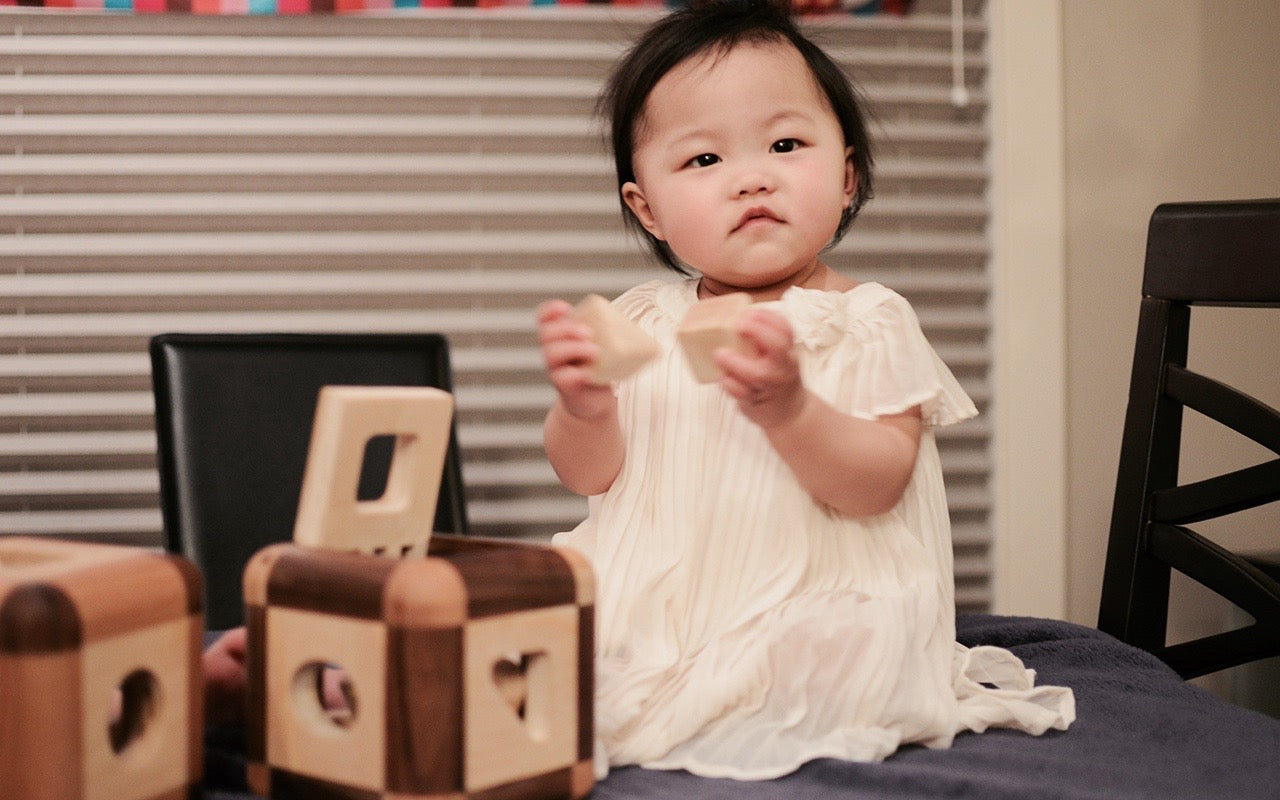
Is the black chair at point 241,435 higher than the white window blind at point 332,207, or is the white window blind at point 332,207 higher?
the white window blind at point 332,207

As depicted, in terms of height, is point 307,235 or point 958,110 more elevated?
point 958,110

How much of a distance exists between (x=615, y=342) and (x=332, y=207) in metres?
1.29

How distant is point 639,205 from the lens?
118cm

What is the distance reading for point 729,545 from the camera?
0.96m

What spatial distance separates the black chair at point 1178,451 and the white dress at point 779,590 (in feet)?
1.04

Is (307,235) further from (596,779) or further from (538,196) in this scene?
(596,779)

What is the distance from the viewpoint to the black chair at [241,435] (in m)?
1.66

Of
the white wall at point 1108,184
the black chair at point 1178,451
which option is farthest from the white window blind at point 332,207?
the black chair at point 1178,451

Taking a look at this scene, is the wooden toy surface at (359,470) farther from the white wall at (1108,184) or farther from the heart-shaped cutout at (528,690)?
the white wall at (1108,184)

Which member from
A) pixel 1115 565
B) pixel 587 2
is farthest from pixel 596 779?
pixel 587 2

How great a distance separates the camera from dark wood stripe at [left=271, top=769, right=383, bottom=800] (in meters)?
0.67

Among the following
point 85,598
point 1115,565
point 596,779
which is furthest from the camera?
point 1115,565

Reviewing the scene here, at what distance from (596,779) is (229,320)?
55.2 inches

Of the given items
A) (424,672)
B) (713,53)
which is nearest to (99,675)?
(424,672)
